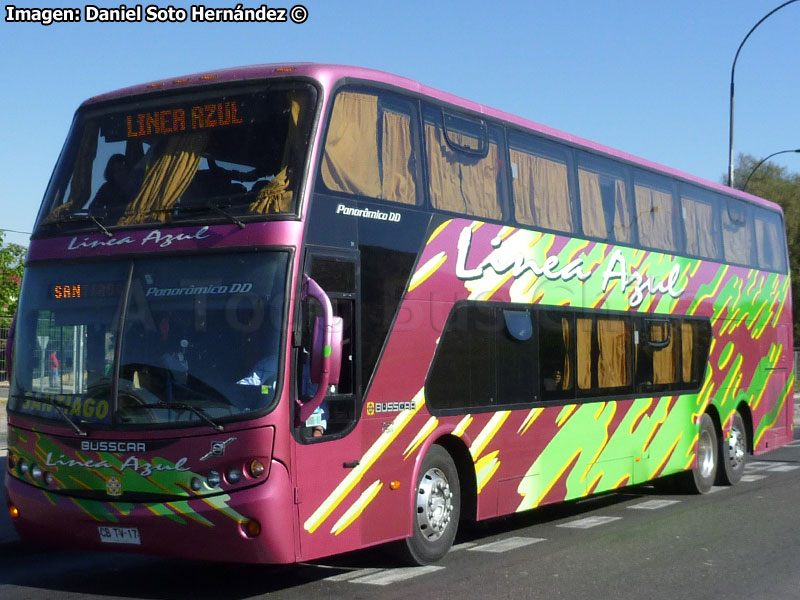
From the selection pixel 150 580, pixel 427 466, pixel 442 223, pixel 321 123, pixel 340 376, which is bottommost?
pixel 150 580

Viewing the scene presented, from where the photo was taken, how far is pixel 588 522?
12672mm

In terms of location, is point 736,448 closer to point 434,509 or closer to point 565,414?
point 565,414

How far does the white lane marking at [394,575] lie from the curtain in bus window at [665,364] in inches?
211

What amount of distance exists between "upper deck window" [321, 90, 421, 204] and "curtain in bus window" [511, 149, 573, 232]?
6.06ft

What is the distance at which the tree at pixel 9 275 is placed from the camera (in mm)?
31016

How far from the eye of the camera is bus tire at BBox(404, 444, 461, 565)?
9.73 m

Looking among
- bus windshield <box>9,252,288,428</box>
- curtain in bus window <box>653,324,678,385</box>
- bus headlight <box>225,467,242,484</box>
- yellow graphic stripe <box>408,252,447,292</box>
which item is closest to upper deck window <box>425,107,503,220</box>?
yellow graphic stripe <box>408,252,447,292</box>

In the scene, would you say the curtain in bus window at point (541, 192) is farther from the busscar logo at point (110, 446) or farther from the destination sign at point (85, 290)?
the busscar logo at point (110, 446)

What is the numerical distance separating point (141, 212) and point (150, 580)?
A: 3.02m

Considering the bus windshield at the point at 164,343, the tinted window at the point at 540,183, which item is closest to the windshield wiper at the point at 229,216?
the bus windshield at the point at 164,343

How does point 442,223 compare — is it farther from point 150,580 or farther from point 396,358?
point 150,580

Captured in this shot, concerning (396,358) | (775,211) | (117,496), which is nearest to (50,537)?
(117,496)

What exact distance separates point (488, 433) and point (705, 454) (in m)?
5.96

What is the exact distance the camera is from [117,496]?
835 cm
